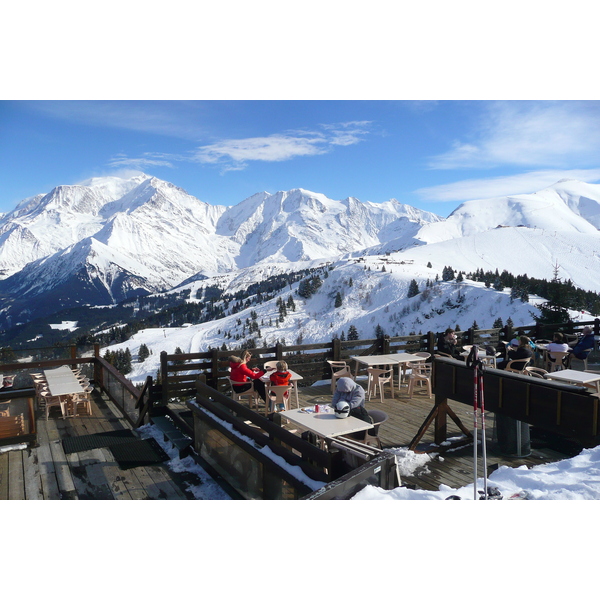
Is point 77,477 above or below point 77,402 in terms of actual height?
below

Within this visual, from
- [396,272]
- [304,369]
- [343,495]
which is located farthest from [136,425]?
[396,272]

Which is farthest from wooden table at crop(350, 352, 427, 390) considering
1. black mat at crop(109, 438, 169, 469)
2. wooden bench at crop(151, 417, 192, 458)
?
black mat at crop(109, 438, 169, 469)

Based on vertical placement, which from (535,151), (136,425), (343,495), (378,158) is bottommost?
(136,425)

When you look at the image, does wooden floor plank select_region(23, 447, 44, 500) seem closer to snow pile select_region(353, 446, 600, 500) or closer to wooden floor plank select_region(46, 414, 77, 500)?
wooden floor plank select_region(46, 414, 77, 500)

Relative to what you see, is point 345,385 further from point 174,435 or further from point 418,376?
point 418,376

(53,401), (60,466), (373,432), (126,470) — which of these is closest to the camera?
(373,432)

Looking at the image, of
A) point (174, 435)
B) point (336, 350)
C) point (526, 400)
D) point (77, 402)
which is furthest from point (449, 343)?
point (77, 402)
